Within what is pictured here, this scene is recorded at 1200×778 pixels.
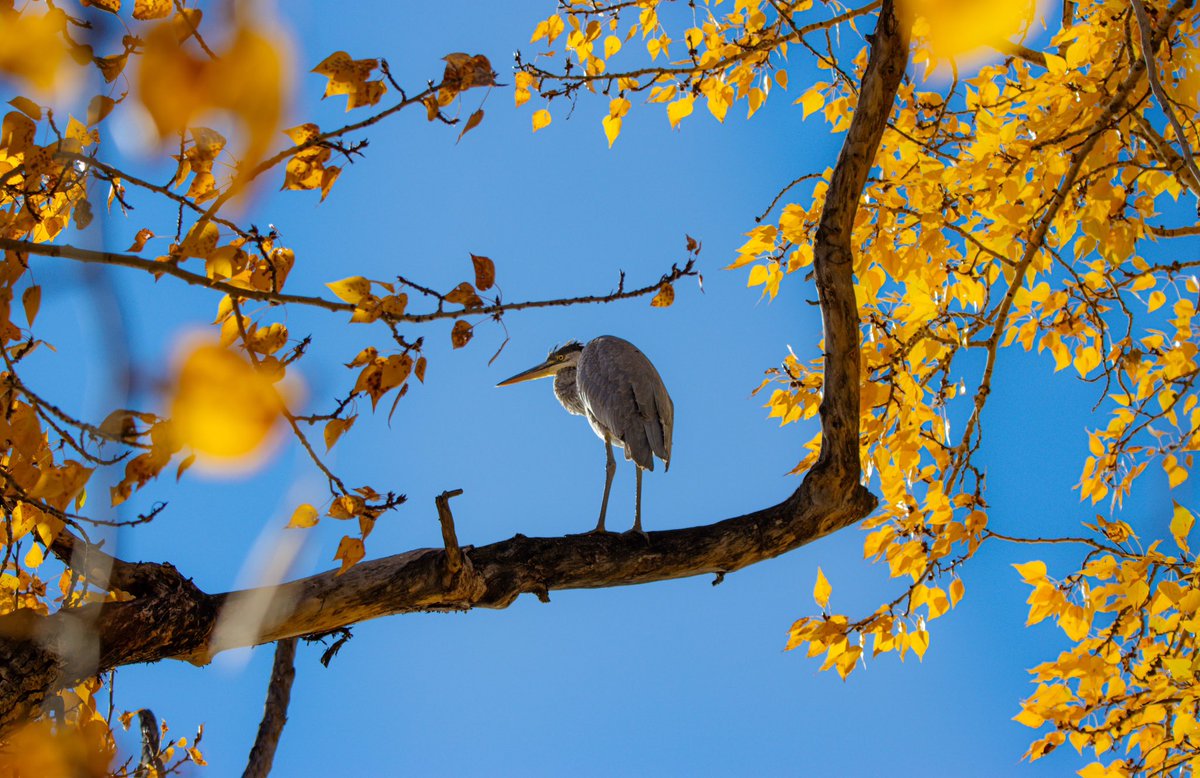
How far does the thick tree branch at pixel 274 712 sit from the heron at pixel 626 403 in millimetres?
1427

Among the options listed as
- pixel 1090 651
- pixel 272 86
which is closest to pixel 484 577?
pixel 272 86

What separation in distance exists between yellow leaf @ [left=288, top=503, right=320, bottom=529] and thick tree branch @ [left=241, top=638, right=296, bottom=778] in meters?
1.47

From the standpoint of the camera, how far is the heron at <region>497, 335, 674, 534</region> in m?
4.38

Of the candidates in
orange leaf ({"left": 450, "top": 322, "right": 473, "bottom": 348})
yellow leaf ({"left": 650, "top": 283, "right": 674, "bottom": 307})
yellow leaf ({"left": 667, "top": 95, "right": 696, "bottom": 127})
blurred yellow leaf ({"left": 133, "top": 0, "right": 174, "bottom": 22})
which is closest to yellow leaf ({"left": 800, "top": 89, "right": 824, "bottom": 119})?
yellow leaf ({"left": 667, "top": 95, "right": 696, "bottom": 127})

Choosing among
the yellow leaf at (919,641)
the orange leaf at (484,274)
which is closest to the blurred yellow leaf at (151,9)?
the orange leaf at (484,274)

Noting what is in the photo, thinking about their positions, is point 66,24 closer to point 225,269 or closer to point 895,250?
point 225,269

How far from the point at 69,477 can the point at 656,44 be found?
2.97 meters

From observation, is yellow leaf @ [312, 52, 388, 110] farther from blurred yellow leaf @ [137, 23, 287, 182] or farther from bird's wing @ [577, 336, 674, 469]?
bird's wing @ [577, 336, 674, 469]

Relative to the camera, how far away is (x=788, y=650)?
2.96 meters

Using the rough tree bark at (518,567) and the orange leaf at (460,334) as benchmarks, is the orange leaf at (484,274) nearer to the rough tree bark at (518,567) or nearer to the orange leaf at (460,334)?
the orange leaf at (460,334)

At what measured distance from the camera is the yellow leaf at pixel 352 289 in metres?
1.87

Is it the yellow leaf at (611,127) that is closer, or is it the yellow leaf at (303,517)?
the yellow leaf at (303,517)

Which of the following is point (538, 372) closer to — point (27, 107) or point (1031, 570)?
point (1031, 570)

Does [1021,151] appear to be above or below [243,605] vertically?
above
